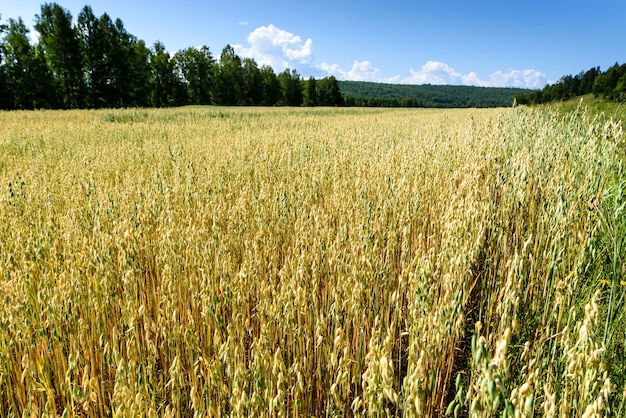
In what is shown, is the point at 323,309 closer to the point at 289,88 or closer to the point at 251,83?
the point at 251,83

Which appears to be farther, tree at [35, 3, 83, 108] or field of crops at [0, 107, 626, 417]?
tree at [35, 3, 83, 108]

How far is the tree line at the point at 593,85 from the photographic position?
1909cm

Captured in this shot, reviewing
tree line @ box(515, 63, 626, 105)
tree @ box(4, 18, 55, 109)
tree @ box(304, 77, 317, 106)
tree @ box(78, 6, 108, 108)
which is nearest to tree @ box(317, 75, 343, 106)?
tree @ box(304, 77, 317, 106)

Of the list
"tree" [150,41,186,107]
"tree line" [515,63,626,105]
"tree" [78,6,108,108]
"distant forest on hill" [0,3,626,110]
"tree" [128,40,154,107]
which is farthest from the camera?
"tree" [150,41,186,107]

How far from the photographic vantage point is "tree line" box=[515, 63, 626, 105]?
19.1 metres

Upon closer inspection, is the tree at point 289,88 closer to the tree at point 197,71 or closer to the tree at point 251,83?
the tree at point 251,83

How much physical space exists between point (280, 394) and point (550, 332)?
136cm

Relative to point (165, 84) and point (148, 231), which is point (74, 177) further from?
point (165, 84)

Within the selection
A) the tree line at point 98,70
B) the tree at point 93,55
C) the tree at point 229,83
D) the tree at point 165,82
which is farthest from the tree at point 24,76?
the tree at point 229,83

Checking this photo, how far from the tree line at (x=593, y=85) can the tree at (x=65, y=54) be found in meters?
49.7

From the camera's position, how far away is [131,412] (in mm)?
960

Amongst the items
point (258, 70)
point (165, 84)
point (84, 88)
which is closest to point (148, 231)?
point (84, 88)

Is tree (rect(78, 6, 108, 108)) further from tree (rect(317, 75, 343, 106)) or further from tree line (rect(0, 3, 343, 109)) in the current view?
tree (rect(317, 75, 343, 106))

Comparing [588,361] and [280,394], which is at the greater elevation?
[588,361]
